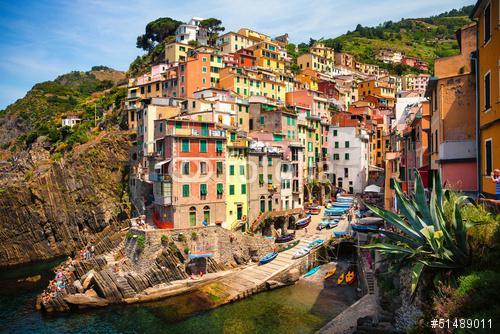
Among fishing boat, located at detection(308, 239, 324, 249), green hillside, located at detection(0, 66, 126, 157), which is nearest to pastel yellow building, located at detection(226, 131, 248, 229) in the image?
fishing boat, located at detection(308, 239, 324, 249)

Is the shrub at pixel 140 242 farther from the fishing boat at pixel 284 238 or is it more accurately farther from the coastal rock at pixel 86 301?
the fishing boat at pixel 284 238

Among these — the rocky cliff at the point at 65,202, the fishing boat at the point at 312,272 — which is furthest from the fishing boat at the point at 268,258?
the rocky cliff at the point at 65,202

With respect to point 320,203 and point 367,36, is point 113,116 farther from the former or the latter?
point 367,36

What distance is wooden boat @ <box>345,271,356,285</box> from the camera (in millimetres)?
37719

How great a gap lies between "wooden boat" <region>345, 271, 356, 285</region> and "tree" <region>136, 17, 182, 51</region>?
9468 cm

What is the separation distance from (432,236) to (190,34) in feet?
320

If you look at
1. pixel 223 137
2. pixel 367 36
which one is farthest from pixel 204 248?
pixel 367 36

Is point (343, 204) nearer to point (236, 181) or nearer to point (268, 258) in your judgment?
point (236, 181)

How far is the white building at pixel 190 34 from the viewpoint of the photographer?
329 feet

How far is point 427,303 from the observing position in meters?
14.2

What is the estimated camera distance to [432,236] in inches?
554

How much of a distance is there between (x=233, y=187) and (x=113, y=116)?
39.8m

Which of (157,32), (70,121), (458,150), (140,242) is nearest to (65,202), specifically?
(70,121)

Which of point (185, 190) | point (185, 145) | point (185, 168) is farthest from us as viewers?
point (185, 145)
